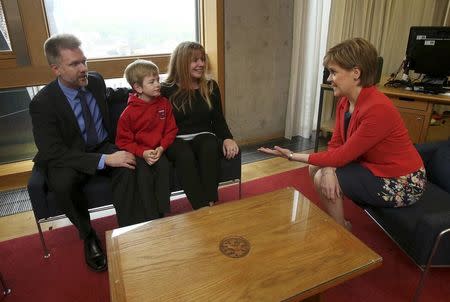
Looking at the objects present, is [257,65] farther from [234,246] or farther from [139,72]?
[234,246]

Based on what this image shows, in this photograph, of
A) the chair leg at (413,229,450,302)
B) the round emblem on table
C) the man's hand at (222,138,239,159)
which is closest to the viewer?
the round emblem on table

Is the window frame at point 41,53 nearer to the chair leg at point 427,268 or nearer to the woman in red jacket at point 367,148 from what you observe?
the woman in red jacket at point 367,148

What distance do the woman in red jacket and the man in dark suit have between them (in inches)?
44.9

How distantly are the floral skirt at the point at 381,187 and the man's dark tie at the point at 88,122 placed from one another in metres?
1.43

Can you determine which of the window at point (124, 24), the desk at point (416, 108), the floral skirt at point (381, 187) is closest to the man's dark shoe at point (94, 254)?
the floral skirt at point (381, 187)

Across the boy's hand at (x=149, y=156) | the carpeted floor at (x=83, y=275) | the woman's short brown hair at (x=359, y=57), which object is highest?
the woman's short brown hair at (x=359, y=57)

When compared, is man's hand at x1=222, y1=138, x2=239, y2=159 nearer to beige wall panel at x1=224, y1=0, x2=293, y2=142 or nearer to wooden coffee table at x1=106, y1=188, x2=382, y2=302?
wooden coffee table at x1=106, y1=188, x2=382, y2=302

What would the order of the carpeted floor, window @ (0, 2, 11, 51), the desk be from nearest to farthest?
the carpeted floor
window @ (0, 2, 11, 51)
the desk

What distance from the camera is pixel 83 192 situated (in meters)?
1.73

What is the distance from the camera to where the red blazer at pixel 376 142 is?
1.54 metres

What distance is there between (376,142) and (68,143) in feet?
5.36

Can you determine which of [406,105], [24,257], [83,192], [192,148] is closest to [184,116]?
[192,148]

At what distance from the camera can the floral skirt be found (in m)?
1.59

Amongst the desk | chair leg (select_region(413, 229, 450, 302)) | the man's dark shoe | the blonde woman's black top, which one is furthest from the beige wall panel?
chair leg (select_region(413, 229, 450, 302))
